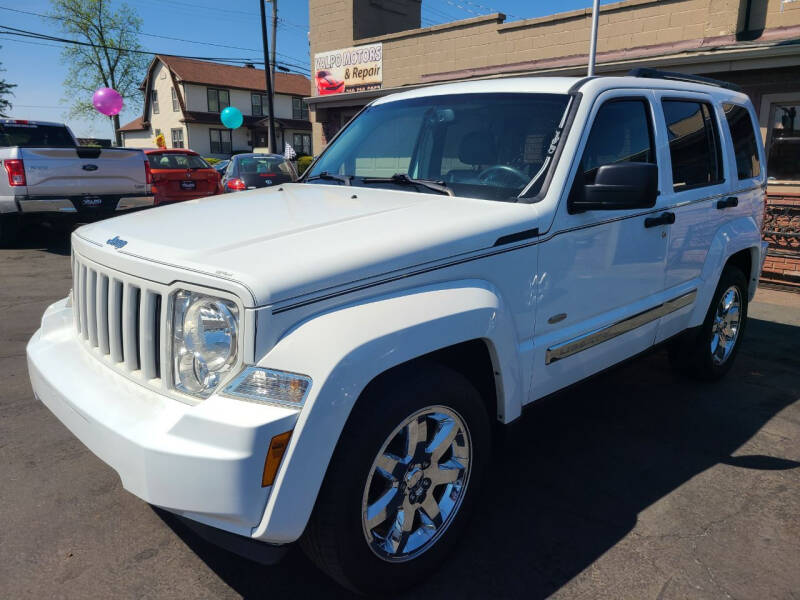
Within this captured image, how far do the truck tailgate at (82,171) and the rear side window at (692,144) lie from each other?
8338 millimetres

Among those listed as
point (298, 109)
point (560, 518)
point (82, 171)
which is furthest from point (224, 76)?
point (560, 518)

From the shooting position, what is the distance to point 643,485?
10.5 feet

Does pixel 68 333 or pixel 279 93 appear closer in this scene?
pixel 68 333

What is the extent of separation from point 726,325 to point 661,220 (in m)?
1.72

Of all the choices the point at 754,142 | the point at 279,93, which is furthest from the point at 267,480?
the point at 279,93

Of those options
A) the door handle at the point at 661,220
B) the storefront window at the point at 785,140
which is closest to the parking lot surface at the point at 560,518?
the door handle at the point at 661,220

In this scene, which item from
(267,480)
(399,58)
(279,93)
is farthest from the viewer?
(279,93)

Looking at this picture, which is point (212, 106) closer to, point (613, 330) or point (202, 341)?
point (613, 330)

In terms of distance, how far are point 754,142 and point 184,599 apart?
15.4ft

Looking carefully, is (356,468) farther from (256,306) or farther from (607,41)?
(607,41)

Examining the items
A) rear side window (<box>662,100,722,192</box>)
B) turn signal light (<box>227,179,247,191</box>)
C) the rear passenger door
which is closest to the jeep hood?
the rear passenger door

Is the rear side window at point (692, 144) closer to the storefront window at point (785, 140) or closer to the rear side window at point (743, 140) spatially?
the rear side window at point (743, 140)

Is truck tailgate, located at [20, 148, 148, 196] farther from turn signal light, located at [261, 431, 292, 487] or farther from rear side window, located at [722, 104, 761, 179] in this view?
turn signal light, located at [261, 431, 292, 487]

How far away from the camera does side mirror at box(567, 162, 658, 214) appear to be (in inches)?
107
